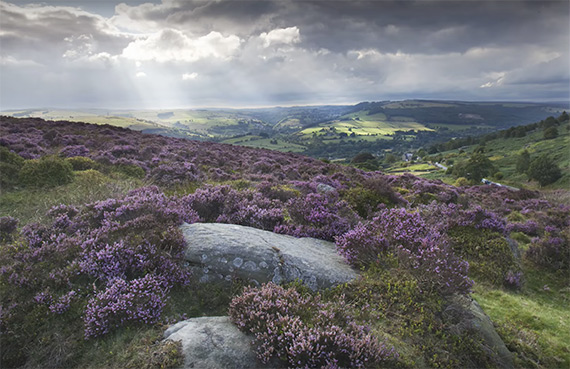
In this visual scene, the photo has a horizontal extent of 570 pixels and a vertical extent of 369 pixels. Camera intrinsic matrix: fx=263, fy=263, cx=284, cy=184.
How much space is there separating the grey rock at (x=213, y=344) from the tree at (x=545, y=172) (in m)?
75.3

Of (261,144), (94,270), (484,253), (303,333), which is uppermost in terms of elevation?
(94,270)

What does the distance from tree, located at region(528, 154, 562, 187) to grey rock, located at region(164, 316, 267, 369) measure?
247 ft

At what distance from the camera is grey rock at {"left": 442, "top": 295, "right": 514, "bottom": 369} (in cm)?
463

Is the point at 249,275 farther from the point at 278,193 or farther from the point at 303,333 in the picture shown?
the point at 278,193

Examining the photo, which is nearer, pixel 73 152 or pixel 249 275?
pixel 249 275

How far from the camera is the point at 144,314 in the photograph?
420 centimetres

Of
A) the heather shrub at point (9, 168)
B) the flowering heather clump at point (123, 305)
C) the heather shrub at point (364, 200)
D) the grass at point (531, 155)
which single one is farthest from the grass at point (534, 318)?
the grass at point (531, 155)

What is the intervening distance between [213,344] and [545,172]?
7638cm

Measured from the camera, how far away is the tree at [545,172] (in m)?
55.0

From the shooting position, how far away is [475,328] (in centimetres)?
486

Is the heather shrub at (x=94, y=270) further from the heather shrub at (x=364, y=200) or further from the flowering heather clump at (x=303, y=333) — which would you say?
the heather shrub at (x=364, y=200)

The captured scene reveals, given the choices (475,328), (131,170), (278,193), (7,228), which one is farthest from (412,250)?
(131,170)

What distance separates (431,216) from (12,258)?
12260 mm

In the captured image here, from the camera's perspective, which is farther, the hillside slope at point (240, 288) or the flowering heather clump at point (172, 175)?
the flowering heather clump at point (172, 175)
